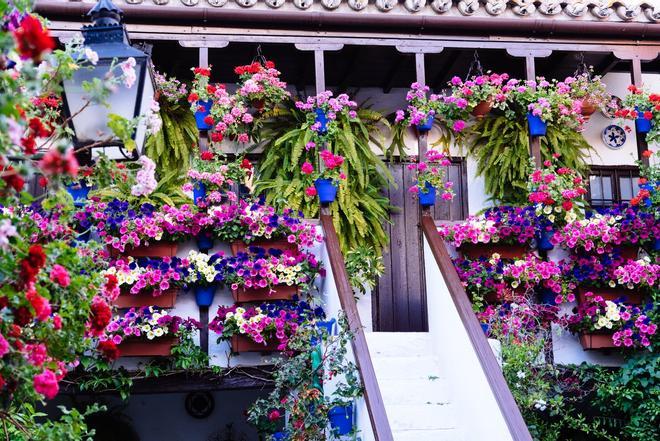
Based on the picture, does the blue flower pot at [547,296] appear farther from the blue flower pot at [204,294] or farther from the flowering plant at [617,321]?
the blue flower pot at [204,294]

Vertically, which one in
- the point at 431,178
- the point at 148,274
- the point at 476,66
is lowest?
the point at 148,274

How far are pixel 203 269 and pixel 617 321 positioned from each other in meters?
3.86

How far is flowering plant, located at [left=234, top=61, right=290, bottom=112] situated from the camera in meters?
8.69

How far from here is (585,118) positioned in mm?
9469

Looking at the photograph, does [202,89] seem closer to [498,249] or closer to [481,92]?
[481,92]

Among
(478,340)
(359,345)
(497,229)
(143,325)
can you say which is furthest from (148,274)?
(497,229)

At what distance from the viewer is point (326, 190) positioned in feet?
28.3

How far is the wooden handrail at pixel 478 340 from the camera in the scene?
20.2 ft

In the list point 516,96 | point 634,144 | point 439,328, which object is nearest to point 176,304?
point 439,328

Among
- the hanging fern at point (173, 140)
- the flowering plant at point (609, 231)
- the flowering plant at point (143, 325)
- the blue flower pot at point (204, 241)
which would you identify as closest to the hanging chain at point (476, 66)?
the flowering plant at point (609, 231)

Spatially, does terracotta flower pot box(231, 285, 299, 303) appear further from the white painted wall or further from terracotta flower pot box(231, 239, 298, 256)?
the white painted wall

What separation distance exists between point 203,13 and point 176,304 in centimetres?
283

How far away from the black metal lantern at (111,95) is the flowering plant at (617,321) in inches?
207

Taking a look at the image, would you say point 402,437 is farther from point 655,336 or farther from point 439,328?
point 655,336
